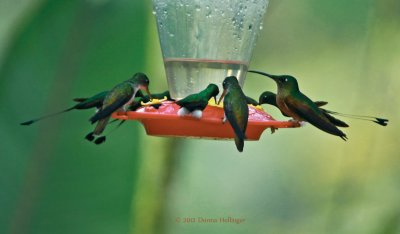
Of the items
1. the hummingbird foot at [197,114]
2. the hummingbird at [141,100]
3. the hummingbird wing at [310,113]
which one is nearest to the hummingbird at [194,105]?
the hummingbird foot at [197,114]

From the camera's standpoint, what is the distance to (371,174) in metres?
3.67

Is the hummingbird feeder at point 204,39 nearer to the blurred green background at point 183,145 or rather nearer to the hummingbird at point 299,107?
the hummingbird at point 299,107

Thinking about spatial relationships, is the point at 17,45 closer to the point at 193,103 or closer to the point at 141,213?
the point at 141,213

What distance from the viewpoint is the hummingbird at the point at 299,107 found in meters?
1.93

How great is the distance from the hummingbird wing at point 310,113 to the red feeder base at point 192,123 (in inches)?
2.0

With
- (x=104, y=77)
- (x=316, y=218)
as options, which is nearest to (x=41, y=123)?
(x=104, y=77)

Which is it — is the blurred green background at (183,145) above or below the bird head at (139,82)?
below

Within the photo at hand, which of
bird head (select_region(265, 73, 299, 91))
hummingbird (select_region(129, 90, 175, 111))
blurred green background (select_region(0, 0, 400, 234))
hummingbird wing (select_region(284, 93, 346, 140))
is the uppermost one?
bird head (select_region(265, 73, 299, 91))

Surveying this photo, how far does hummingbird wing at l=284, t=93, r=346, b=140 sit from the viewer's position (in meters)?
1.92

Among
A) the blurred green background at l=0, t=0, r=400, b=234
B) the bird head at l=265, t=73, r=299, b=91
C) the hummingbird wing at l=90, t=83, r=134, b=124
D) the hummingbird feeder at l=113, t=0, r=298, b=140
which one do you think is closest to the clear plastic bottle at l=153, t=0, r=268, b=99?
the hummingbird feeder at l=113, t=0, r=298, b=140

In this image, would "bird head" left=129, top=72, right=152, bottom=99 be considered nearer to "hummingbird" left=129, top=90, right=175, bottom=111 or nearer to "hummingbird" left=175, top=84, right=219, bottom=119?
"hummingbird" left=129, top=90, right=175, bottom=111

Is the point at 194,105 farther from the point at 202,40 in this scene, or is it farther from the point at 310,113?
the point at 202,40

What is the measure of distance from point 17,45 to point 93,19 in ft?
1.25

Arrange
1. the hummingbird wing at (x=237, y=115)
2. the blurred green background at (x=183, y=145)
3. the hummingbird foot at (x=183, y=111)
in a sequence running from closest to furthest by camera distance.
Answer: the hummingbird wing at (x=237, y=115) < the hummingbird foot at (x=183, y=111) < the blurred green background at (x=183, y=145)
